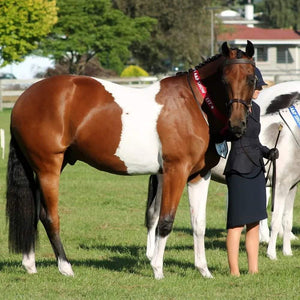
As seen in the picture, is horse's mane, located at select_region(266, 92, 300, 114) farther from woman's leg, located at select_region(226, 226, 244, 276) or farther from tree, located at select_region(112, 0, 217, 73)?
tree, located at select_region(112, 0, 217, 73)

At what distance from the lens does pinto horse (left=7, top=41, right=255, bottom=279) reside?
812cm

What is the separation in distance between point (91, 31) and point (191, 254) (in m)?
53.4

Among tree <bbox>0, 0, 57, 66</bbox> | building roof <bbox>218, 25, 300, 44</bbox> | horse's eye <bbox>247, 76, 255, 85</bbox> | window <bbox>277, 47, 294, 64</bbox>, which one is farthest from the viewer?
window <bbox>277, 47, 294, 64</bbox>

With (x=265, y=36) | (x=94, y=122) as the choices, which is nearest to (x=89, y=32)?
(x=265, y=36)

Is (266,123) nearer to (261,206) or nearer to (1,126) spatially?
(261,206)

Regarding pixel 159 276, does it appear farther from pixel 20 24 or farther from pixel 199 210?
pixel 20 24

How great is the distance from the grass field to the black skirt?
1.90ft

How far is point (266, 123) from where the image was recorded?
34.7 ft

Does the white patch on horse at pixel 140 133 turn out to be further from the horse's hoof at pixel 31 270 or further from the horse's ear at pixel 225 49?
the horse's hoof at pixel 31 270

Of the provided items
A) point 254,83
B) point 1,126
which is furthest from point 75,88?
point 1,126

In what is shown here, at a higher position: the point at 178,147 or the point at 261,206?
the point at 178,147

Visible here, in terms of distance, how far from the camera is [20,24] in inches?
2013

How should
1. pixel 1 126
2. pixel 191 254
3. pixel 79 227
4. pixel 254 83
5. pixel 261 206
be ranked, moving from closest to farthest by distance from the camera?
pixel 254 83 < pixel 261 206 < pixel 191 254 < pixel 79 227 < pixel 1 126

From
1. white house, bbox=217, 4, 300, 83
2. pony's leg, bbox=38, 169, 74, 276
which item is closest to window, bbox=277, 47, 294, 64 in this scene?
white house, bbox=217, 4, 300, 83
